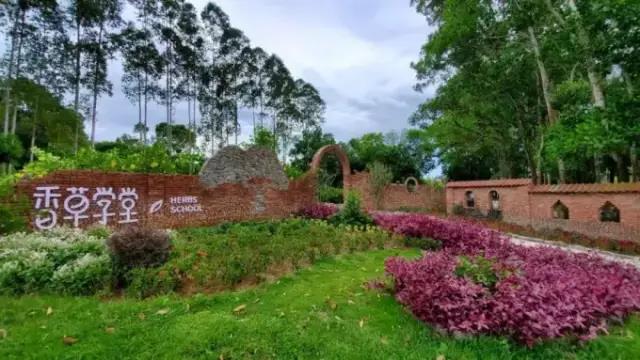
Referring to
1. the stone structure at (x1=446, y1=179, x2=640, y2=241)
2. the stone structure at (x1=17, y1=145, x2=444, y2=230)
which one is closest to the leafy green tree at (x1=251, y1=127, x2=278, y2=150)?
the stone structure at (x1=17, y1=145, x2=444, y2=230)

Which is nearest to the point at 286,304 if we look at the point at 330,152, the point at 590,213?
the point at 590,213

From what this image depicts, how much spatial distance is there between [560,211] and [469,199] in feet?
14.5

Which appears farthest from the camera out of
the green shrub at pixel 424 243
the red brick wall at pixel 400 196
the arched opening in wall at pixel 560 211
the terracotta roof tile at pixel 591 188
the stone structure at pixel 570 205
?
the red brick wall at pixel 400 196

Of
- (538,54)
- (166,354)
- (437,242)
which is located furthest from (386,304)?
(538,54)

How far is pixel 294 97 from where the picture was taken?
28.9 metres

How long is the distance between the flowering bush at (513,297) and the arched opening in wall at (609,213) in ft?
18.7

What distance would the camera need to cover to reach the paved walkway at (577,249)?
6.85 meters

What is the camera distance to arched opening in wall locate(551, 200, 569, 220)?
10.1 metres

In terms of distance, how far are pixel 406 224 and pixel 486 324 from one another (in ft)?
15.3

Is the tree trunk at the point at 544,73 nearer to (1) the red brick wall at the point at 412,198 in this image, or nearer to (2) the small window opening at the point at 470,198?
(2) the small window opening at the point at 470,198

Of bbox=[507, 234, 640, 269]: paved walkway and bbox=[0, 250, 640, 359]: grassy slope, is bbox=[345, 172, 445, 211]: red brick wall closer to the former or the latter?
bbox=[507, 234, 640, 269]: paved walkway

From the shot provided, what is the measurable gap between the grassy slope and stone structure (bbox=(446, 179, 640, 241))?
6776 millimetres

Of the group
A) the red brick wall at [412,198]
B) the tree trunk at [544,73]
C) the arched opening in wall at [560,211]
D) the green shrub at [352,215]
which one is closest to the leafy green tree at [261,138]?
the green shrub at [352,215]

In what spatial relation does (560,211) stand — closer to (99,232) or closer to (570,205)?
(570,205)
